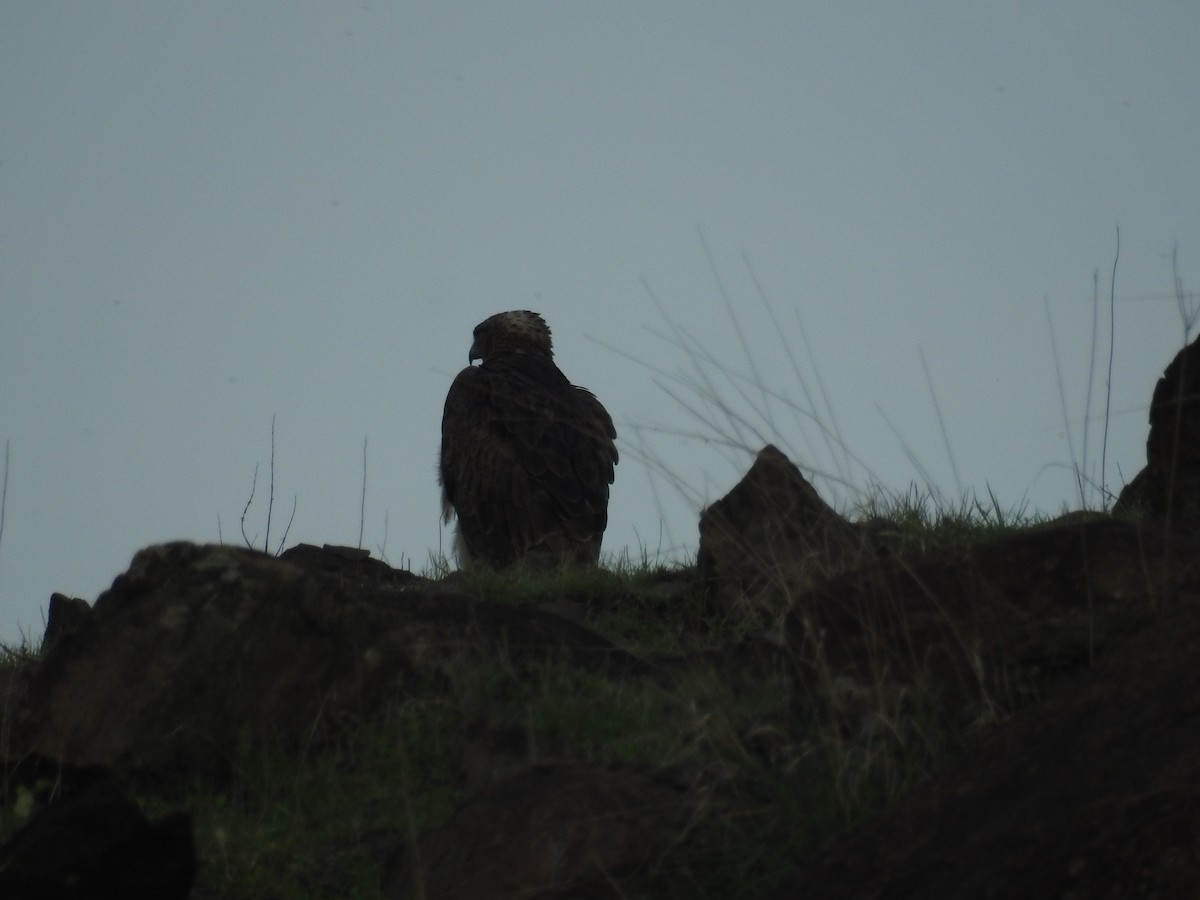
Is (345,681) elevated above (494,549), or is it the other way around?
(494,549)

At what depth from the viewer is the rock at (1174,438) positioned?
17.1 ft

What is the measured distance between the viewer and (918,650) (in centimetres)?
380

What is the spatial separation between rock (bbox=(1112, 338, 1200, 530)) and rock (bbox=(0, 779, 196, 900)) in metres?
3.41

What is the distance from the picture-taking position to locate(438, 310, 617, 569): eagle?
1083cm

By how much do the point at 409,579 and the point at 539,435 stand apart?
3.50 m

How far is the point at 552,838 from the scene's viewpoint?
337cm

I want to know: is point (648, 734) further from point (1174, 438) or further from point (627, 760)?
point (1174, 438)

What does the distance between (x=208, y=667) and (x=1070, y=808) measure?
2.77m

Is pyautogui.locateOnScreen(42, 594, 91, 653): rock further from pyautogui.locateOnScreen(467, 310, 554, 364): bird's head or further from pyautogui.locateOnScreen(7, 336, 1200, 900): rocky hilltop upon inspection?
pyautogui.locateOnScreen(467, 310, 554, 364): bird's head

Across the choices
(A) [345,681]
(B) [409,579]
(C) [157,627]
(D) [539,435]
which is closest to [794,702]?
(A) [345,681]

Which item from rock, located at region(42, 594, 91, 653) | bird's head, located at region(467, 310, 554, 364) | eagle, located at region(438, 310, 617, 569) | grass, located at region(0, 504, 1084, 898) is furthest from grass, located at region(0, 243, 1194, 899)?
bird's head, located at region(467, 310, 554, 364)

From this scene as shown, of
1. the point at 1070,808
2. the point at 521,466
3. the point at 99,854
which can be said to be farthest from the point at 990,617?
the point at 521,466

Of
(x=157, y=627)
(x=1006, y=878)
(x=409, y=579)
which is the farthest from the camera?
(x=409, y=579)

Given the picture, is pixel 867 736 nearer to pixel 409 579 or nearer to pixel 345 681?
pixel 345 681
